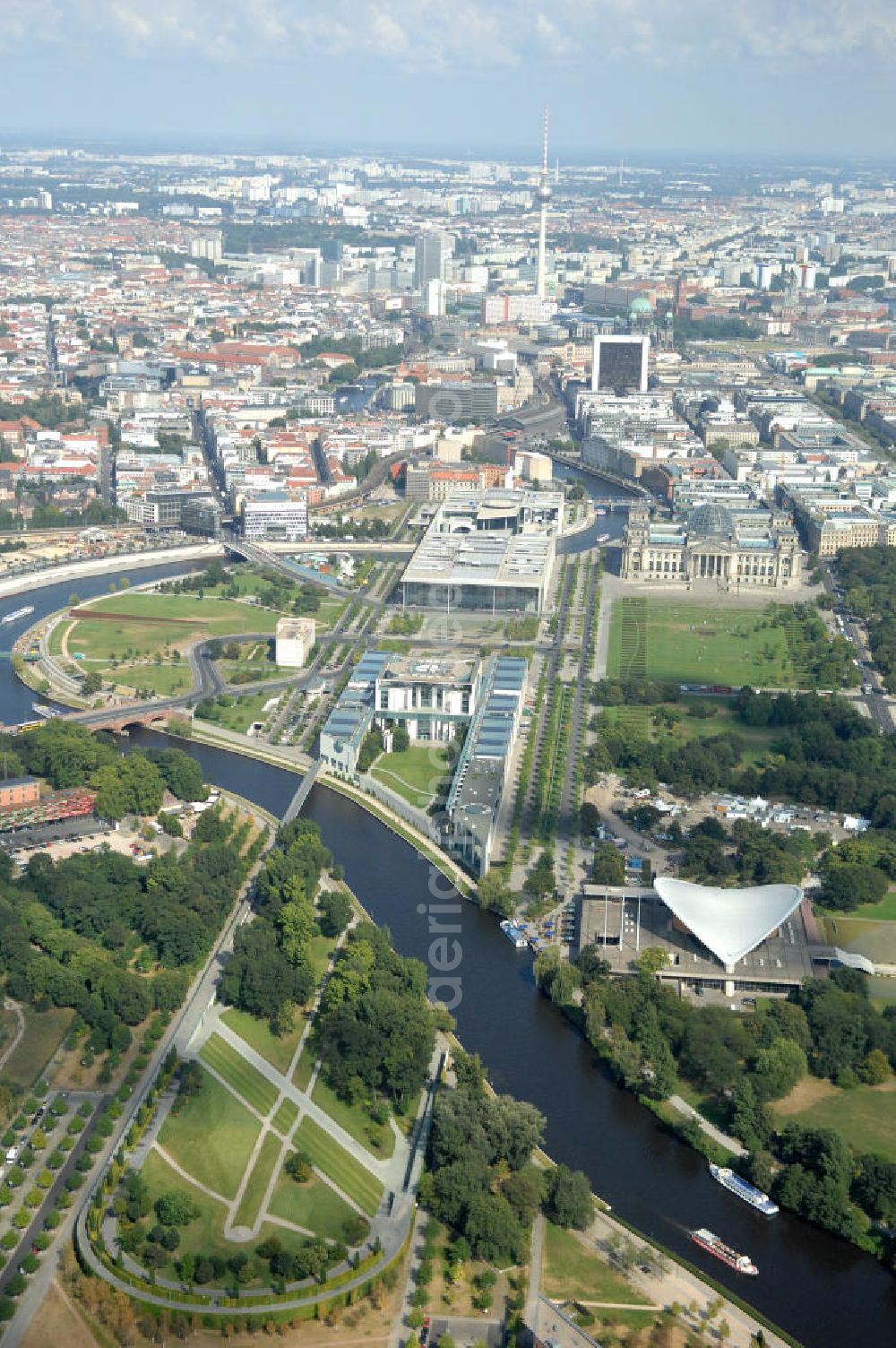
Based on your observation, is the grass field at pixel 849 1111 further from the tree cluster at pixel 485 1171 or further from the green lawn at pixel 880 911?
the green lawn at pixel 880 911

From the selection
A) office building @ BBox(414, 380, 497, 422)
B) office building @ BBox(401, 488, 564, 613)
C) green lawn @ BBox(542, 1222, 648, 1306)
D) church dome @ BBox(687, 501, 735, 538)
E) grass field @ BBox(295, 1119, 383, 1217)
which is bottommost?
green lawn @ BBox(542, 1222, 648, 1306)

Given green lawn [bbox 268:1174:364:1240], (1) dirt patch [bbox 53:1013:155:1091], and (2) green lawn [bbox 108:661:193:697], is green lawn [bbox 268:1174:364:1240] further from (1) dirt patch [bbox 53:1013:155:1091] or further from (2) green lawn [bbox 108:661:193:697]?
(2) green lawn [bbox 108:661:193:697]

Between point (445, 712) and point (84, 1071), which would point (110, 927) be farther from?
point (445, 712)

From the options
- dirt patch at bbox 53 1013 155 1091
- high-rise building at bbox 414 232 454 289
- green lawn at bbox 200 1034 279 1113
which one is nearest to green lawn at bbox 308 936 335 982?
green lawn at bbox 200 1034 279 1113

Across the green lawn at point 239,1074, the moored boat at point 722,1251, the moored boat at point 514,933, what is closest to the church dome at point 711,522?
the moored boat at point 514,933

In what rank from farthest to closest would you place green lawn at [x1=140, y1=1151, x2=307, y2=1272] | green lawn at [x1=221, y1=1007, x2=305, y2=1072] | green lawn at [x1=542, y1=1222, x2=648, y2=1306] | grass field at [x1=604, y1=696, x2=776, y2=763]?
1. grass field at [x1=604, y1=696, x2=776, y2=763]
2. green lawn at [x1=221, y1=1007, x2=305, y2=1072]
3. green lawn at [x1=140, y1=1151, x2=307, y2=1272]
4. green lawn at [x1=542, y1=1222, x2=648, y2=1306]

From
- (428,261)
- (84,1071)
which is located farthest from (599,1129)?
(428,261)
